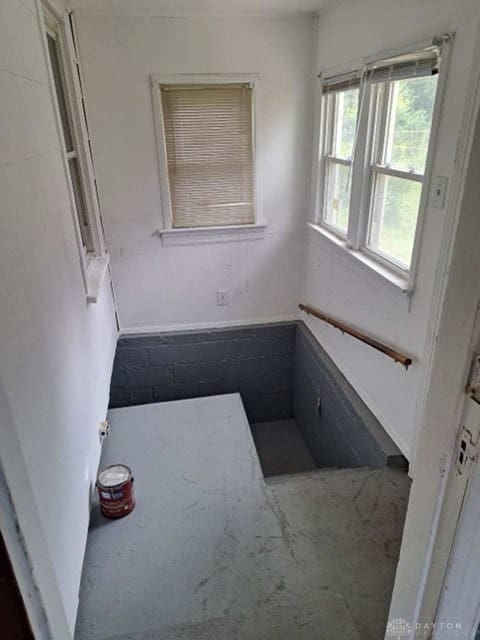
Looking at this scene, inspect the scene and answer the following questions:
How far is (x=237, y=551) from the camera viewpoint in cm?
186

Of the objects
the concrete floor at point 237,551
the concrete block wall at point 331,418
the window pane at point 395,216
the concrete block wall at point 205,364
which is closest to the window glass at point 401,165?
the window pane at point 395,216

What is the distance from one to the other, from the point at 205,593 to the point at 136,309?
7.39 feet

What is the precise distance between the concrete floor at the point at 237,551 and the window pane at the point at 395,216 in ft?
3.94

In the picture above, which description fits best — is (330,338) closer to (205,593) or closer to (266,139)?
(266,139)

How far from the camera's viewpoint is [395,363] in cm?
227

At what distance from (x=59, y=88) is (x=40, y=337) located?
1.87m

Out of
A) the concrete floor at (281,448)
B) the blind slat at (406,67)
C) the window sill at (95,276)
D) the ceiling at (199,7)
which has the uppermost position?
the ceiling at (199,7)

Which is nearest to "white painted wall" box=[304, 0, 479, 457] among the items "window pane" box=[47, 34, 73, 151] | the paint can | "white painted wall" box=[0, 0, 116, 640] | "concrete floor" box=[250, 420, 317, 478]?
"concrete floor" box=[250, 420, 317, 478]

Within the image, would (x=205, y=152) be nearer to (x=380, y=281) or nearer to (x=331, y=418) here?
(x=380, y=281)

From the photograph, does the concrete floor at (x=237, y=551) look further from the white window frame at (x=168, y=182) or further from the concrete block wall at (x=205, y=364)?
the white window frame at (x=168, y=182)

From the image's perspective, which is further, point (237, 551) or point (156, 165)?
point (156, 165)

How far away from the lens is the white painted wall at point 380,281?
1.62 meters

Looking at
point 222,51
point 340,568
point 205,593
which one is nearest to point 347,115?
point 222,51

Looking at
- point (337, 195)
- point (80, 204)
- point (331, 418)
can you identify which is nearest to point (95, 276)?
point (80, 204)
